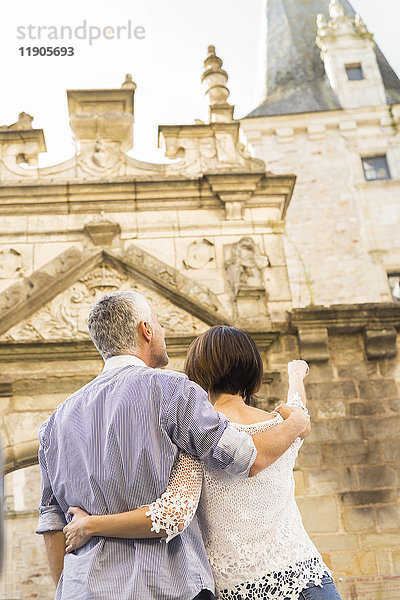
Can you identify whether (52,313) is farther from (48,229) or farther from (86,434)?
(86,434)

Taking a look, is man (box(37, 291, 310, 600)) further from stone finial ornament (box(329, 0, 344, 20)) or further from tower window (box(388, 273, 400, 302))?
stone finial ornament (box(329, 0, 344, 20))

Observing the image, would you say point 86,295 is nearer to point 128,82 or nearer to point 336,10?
point 128,82

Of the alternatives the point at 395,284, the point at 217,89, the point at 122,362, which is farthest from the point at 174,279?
the point at 395,284

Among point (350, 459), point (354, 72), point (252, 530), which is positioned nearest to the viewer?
point (252, 530)

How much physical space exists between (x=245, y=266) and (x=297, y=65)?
51.9ft

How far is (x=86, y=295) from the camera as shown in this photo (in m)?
6.39

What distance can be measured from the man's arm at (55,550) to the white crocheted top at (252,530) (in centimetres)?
41

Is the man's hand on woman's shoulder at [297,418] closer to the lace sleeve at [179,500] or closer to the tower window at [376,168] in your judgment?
the lace sleeve at [179,500]

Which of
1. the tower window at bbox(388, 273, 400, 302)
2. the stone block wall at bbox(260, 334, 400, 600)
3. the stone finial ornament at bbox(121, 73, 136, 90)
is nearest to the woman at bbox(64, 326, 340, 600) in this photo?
the stone block wall at bbox(260, 334, 400, 600)

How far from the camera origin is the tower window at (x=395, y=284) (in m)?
15.2

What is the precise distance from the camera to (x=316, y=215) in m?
16.2

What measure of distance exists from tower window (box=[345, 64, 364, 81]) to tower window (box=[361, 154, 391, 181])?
2939 mm

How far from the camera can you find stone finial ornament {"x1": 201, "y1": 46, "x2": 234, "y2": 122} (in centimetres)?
773

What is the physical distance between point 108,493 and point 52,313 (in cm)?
472
